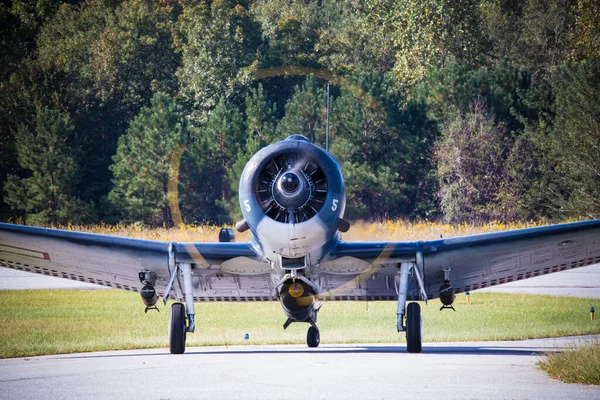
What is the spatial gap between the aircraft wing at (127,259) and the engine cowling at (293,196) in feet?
4.12

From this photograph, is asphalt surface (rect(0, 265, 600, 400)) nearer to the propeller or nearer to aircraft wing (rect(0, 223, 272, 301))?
aircraft wing (rect(0, 223, 272, 301))

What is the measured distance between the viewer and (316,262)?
14219 mm

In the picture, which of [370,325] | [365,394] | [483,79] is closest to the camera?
[365,394]

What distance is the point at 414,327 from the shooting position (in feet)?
48.6

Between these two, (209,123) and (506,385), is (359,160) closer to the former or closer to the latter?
(209,123)

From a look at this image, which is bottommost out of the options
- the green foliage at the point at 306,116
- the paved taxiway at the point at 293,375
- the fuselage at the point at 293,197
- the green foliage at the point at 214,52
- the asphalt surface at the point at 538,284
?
the paved taxiway at the point at 293,375

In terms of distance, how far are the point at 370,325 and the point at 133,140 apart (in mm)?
23488

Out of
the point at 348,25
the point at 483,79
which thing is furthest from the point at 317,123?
the point at 348,25

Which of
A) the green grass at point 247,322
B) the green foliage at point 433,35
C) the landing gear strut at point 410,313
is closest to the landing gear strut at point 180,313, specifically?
the green grass at point 247,322

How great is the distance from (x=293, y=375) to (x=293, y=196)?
265 centimetres

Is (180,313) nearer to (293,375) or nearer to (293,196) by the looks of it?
A: (293,196)

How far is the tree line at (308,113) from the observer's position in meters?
40.1

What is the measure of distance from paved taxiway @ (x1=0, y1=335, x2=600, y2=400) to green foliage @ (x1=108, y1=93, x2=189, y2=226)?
23.6m

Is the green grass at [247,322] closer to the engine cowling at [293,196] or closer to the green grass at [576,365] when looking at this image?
the engine cowling at [293,196]
